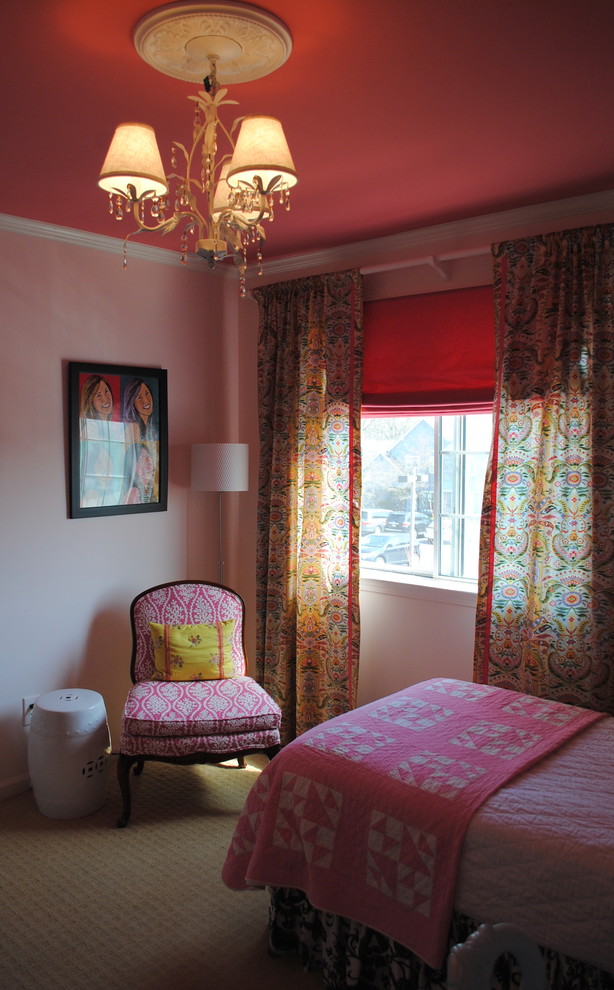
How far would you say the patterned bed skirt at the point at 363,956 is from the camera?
201 centimetres

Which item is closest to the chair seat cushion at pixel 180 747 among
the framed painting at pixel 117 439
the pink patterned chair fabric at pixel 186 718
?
the pink patterned chair fabric at pixel 186 718

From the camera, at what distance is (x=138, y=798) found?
378 cm

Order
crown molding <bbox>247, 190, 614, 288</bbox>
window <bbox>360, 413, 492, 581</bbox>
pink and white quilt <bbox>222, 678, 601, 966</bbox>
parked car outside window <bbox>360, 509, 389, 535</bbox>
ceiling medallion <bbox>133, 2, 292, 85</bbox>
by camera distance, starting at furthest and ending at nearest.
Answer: parked car outside window <bbox>360, 509, 389, 535</bbox> → window <bbox>360, 413, 492, 581</bbox> → crown molding <bbox>247, 190, 614, 288</bbox> → pink and white quilt <bbox>222, 678, 601, 966</bbox> → ceiling medallion <bbox>133, 2, 292, 85</bbox>

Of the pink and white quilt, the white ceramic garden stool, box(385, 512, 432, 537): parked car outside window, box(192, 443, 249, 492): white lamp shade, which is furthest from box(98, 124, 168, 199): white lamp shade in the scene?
box(385, 512, 432, 537): parked car outside window

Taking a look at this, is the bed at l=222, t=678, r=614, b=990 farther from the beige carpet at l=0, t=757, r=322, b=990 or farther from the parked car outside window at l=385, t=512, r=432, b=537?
the parked car outside window at l=385, t=512, r=432, b=537

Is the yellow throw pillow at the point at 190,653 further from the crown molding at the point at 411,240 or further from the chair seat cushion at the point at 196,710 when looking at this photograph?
the crown molding at the point at 411,240

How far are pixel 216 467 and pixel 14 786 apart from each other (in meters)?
1.94

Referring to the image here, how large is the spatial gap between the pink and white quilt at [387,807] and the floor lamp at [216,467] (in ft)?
5.91

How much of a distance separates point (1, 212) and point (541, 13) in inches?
105

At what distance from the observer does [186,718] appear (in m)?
3.54

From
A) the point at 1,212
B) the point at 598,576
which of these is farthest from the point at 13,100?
the point at 598,576

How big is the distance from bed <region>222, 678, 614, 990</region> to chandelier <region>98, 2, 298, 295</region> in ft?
5.17

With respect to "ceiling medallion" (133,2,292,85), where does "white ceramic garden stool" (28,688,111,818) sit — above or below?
below

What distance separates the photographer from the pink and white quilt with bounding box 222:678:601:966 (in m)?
2.18
